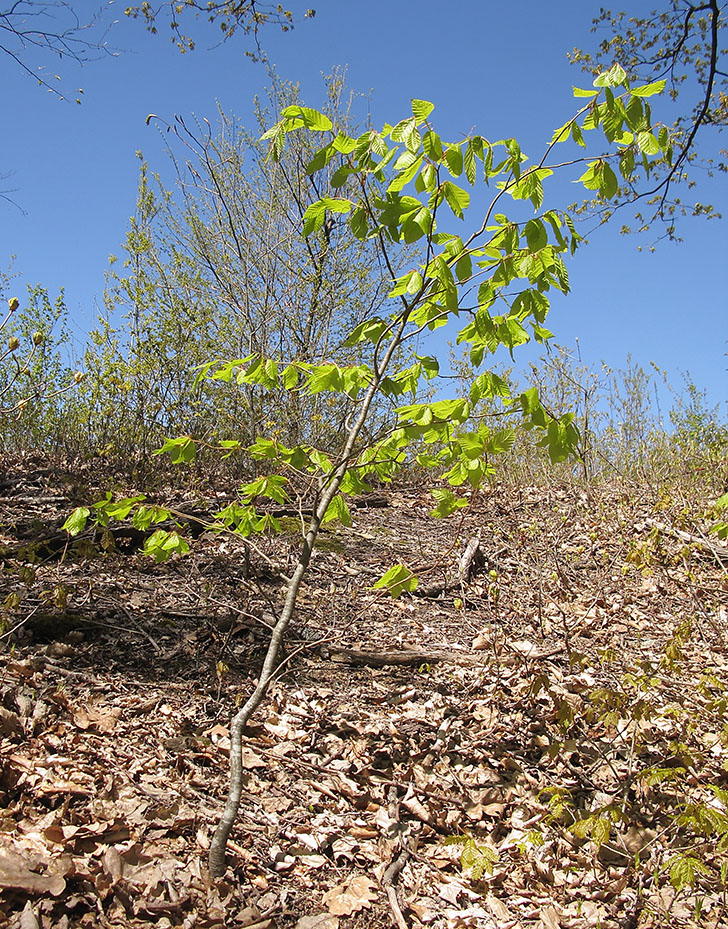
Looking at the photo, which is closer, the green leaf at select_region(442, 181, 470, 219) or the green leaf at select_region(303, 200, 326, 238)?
the green leaf at select_region(442, 181, 470, 219)

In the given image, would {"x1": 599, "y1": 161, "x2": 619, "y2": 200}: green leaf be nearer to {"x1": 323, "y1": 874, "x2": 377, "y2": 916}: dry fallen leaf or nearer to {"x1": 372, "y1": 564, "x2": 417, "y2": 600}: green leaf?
{"x1": 372, "y1": 564, "x2": 417, "y2": 600}: green leaf

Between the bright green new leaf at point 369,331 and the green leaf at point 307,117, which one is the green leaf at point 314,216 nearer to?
the green leaf at point 307,117

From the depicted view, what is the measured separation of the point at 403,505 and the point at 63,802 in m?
5.18

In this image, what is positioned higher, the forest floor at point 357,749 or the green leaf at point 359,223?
the green leaf at point 359,223

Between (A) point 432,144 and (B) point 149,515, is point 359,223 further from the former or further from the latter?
(B) point 149,515

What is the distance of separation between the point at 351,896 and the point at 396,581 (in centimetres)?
119

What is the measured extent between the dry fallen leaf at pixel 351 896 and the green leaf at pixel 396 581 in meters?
1.13

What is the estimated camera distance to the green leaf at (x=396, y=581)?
2.23 m

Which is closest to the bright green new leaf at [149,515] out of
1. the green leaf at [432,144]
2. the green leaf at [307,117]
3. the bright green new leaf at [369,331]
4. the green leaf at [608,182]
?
the bright green new leaf at [369,331]

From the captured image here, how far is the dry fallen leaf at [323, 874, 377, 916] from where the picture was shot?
7.19 ft

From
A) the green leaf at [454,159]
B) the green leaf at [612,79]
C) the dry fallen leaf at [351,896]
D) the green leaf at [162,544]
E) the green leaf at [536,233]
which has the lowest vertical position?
the dry fallen leaf at [351,896]

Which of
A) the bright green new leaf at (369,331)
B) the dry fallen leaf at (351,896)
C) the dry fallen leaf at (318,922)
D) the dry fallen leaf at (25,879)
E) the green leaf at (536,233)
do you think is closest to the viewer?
the dry fallen leaf at (25,879)

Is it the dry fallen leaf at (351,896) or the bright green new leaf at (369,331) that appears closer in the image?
the dry fallen leaf at (351,896)

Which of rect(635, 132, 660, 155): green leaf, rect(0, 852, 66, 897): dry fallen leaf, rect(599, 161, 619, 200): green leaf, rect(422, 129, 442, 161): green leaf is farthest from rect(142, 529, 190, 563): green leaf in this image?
rect(635, 132, 660, 155): green leaf
